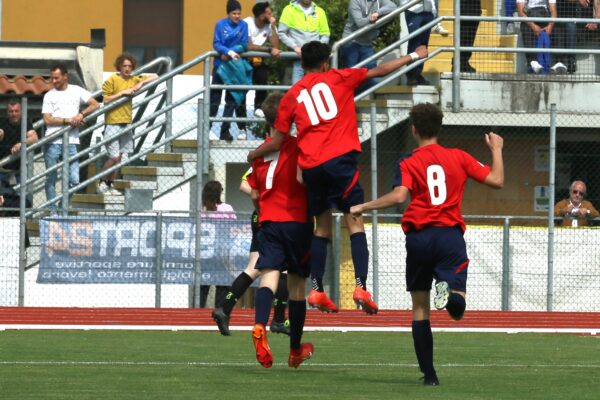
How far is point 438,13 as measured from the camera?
24453mm

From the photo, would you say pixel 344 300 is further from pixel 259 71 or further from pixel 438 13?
pixel 438 13

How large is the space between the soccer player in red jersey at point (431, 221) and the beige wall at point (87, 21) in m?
23.4

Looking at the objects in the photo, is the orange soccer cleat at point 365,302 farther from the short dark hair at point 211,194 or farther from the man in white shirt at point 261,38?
the man in white shirt at point 261,38

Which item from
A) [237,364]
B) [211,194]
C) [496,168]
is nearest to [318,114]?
[496,168]

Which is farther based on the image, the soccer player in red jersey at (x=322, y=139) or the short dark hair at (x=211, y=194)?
the short dark hair at (x=211, y=194)

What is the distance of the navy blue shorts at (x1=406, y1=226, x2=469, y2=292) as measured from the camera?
10062mm

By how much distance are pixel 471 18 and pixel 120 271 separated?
6334 millimetres

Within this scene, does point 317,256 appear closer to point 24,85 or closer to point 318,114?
point 318,114

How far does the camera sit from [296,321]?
11.3m

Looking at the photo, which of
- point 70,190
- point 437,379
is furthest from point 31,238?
point 437,379

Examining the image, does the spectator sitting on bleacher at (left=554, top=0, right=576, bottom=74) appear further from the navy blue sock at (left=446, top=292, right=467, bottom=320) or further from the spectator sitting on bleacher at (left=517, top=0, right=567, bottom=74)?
the navy blue sock at (left=446, top=292, right=467, bottom=320)

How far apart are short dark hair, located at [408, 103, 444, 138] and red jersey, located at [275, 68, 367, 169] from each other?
1.33 meters

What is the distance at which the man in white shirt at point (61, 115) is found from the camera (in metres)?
21.1

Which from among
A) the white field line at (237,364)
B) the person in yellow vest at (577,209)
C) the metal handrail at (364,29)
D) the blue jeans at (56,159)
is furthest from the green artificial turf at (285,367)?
the metal handrail at (364,29)
